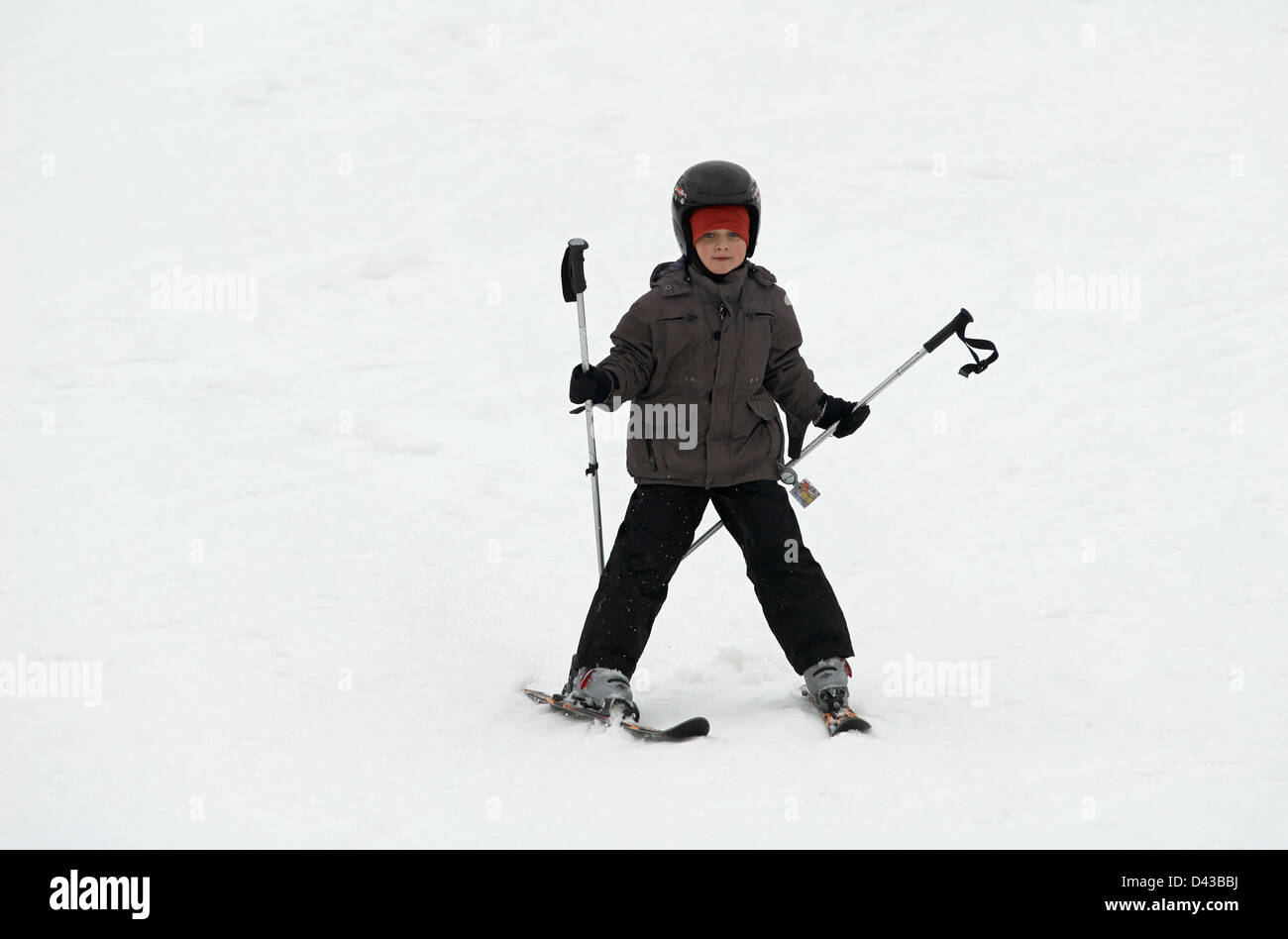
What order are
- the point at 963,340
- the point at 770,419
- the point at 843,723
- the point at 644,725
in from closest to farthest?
the point at 843,723 < the point at 644,725 < the point at 770,419 < the point at 963,340

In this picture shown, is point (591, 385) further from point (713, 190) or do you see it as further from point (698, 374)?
point (713, 190)

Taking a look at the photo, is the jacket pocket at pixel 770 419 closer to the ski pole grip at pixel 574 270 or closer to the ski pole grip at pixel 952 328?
the ski pole grip at pixel 952 328

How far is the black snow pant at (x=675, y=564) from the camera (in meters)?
4.70

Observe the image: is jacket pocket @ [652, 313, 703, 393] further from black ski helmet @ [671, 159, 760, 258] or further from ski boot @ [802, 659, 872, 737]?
ski boot @ [802, 659, 872, 737]

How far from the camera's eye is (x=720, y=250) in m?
4.68

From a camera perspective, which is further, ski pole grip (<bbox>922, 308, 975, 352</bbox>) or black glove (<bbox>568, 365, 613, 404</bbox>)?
ski pole grip (<bbox>922, 308, 975, 352</bbox>)

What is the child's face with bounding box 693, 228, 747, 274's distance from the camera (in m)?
4.68

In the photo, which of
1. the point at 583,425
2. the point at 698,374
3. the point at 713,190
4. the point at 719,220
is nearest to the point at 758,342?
the point at 698,374

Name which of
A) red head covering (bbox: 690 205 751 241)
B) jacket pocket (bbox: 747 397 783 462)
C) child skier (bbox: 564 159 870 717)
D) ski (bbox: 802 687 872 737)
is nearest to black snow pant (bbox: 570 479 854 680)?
child skier (bbox: 564 159 870 717)

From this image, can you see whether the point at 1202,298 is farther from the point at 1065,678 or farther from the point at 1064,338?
the point at 1065,678

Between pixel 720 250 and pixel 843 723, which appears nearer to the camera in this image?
pixel 843 723

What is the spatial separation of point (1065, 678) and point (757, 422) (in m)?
1.60

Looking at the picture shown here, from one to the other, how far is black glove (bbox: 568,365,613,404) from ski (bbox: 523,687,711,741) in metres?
1.16

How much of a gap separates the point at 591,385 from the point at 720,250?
75 cm
